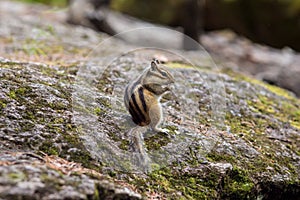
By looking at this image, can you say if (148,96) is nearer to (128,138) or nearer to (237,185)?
(128,138)

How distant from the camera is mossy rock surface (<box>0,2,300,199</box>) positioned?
202 centimetres

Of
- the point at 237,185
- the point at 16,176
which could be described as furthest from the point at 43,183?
the point at 237,185

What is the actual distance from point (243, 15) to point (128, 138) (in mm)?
6805

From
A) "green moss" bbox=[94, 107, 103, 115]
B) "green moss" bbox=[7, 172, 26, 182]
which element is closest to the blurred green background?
"green moss" bbox=[94, 107, 103, 115]

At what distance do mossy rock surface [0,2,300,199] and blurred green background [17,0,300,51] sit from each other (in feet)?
16.0

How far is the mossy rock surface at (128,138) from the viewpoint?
2.02 metres

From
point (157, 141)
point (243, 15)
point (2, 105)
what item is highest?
point (243, 15)

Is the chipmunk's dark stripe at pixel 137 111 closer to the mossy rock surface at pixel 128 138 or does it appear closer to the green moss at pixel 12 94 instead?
the mossy rock surface at pixel 128 138

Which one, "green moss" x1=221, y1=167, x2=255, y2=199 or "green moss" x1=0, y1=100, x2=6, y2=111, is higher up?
"green moss" x1=0, y1=100, x2=6, y2=111

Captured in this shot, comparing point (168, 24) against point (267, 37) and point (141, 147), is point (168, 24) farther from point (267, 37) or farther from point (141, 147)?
point (141, 147)

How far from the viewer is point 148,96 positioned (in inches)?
97.0

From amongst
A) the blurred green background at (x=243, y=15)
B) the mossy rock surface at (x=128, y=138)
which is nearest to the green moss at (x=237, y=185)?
the mossy rock surface at (x=128, y=138)

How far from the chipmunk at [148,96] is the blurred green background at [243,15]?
6165mm

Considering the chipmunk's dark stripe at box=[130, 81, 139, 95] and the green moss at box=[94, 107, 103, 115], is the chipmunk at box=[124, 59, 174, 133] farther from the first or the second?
the green moss at box=[94, 107, 103, 115]
